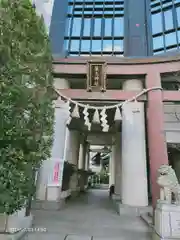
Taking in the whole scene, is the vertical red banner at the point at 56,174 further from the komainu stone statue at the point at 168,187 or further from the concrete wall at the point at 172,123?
the concrete wall at the point at 172,123

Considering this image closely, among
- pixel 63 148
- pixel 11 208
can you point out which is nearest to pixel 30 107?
pixel 11 208

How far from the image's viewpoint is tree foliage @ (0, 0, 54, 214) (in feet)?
9.71

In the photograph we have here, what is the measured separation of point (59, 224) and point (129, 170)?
2988mm

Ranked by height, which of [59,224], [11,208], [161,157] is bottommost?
[59,224]

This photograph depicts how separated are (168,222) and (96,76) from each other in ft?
17.2

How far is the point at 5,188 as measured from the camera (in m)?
2.85

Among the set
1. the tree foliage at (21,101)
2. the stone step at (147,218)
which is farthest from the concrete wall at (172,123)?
the tree foliage at (21,101)

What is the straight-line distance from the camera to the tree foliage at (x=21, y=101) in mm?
2959

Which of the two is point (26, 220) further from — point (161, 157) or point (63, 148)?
point (161, 157)

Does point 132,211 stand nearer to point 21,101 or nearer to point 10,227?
point 10,227

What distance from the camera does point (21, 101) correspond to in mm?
3256

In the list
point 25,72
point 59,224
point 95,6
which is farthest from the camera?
point 95,6

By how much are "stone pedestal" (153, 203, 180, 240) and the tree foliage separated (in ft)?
8.49

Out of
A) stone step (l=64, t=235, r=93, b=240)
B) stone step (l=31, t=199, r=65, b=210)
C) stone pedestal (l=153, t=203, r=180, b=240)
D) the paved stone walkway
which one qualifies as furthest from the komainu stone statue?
stone step (l=31, t=199, r=65, b=210)
